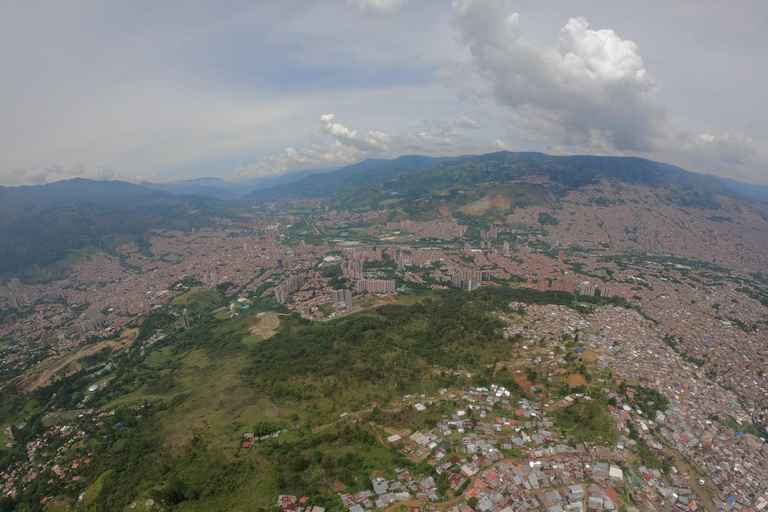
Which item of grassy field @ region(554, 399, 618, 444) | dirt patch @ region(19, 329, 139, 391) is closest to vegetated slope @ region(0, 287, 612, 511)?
dirt patch @ region(19, 329, 139, 391)

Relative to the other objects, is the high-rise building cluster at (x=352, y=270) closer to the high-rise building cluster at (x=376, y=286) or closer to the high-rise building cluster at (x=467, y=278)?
the high-rise building cluster at (x=376, y=286)

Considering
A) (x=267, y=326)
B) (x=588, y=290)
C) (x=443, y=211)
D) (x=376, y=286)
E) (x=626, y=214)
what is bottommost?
(x=267, y=326)

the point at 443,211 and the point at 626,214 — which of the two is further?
the point at 443,211

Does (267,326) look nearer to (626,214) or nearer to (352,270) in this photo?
(352,270)

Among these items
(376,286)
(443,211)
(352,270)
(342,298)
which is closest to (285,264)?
(352,270)

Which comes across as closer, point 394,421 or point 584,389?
point 394,421

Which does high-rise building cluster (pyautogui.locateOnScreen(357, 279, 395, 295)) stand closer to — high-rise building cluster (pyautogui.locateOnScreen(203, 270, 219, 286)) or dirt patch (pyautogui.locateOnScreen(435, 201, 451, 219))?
high-rise building cluster (pyautogui.locateOnScreen(203, 270, 219, 286))

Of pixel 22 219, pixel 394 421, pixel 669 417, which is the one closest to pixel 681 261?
pixel 669 417

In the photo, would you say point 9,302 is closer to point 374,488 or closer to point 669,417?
point 374,488
